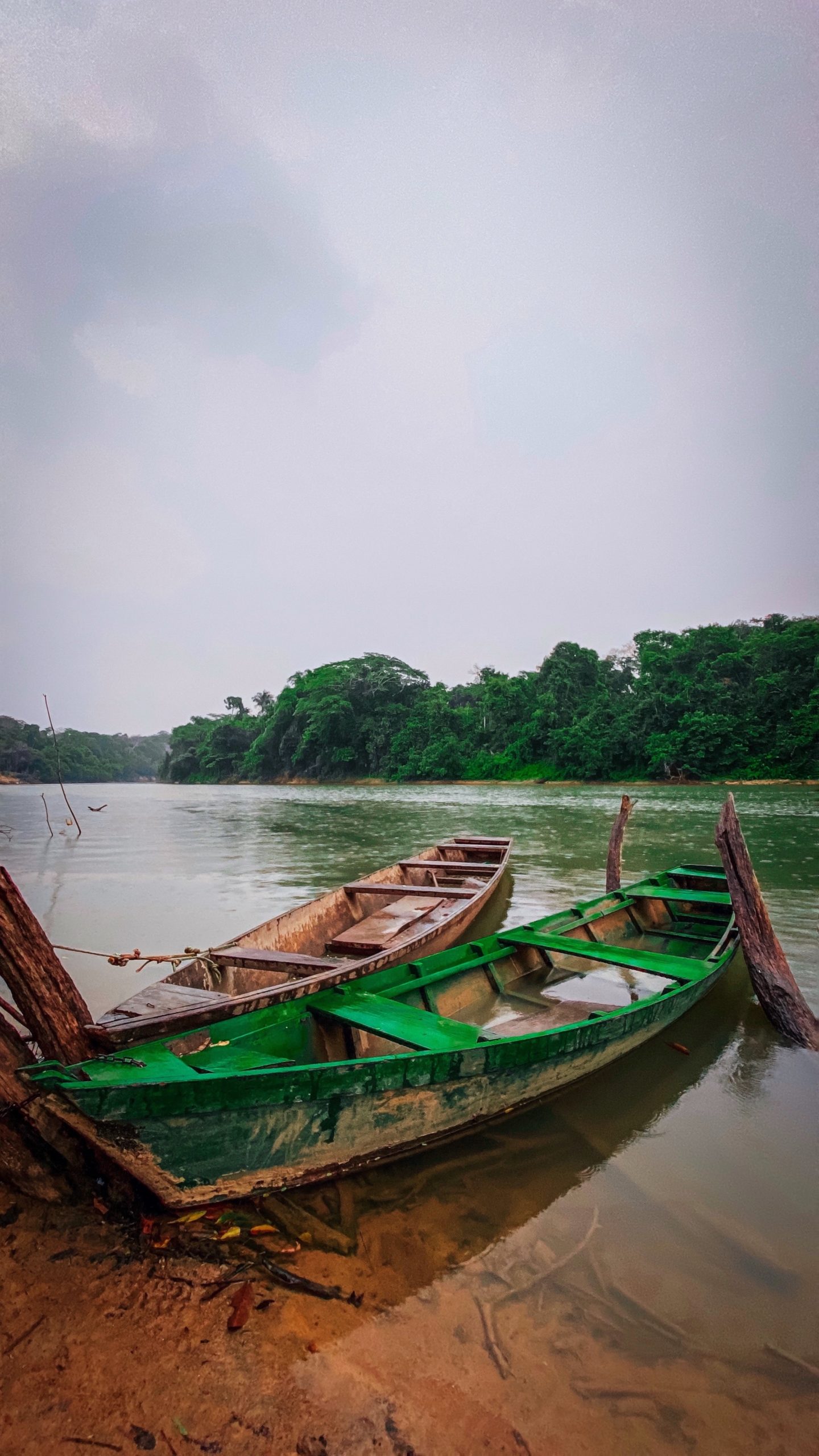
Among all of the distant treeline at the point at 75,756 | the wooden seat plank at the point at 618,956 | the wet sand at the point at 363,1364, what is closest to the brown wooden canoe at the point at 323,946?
the wooden seat plank at the point at 618,956

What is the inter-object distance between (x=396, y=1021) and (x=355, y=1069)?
919mm

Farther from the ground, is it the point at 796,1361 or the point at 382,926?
the point at 382,926

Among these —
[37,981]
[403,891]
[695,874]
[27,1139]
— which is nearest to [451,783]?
[695,874]

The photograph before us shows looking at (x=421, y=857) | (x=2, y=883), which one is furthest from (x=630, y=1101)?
(x=421, y=857)

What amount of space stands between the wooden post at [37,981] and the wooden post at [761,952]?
4.84 meters

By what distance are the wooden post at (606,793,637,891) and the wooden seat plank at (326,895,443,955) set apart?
2.60 metres

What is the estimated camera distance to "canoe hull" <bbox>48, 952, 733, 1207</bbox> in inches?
94.6

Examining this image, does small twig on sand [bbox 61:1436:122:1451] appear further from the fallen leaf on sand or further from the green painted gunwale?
the green painted gunwale

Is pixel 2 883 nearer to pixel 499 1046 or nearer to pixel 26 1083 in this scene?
pixel 26 1083

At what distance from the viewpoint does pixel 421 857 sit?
1015 cm

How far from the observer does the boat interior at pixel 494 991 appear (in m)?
3.25

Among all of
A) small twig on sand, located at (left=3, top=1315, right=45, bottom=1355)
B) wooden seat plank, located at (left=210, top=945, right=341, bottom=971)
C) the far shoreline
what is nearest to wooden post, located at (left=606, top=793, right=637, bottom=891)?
wooden seat plank, located at (left=210, top=945, right=341, bottom=971)

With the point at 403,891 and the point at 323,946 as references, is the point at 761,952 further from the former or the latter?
the point at 323,946

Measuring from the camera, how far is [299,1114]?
8.75 feet
